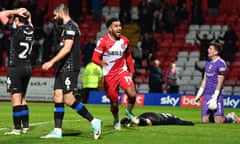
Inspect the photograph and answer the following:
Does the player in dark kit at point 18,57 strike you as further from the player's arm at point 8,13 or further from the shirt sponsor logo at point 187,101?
the shirt sponsor logo at point 187,101

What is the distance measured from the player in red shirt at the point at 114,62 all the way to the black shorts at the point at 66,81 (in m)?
2.26

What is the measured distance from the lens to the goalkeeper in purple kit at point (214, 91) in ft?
56.1

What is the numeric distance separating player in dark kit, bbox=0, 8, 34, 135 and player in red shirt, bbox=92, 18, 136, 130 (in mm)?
1874

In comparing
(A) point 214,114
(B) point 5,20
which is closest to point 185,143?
(B) point 5,20

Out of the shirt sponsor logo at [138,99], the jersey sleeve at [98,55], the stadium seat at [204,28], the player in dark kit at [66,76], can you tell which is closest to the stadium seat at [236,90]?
the shirt sponsor logo at [138,99]

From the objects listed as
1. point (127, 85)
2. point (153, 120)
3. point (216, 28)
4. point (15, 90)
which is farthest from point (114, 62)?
point (216, 28)

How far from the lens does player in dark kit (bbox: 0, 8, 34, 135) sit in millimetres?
13000

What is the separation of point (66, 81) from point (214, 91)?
6.11m

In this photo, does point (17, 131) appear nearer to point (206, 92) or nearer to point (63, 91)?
point (63, 91)

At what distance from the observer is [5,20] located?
12938 millimetres

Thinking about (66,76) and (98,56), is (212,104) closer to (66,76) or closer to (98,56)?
(98,56)

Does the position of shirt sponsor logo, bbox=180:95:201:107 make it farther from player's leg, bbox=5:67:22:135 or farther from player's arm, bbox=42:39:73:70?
player's arm, bbox=42:39:73:70

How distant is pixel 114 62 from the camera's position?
1473 cm

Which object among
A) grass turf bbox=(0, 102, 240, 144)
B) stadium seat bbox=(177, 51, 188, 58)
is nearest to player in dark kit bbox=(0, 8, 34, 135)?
grass turf bbox=(0, 102, 240, 144)
